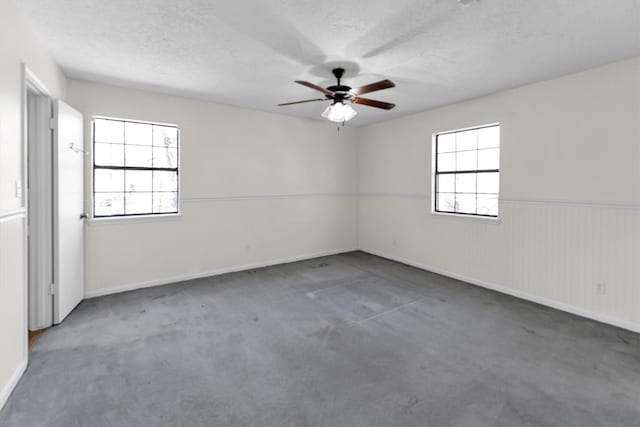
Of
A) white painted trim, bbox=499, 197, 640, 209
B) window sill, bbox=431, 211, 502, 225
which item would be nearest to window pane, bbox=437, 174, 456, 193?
window sill, bbox=431, 211, 502, 225

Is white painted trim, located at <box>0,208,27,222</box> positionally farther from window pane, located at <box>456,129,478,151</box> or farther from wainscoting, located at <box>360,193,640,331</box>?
window pane, located at <box>456,129,478,151</box>

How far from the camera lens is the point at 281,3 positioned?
6.94 ft

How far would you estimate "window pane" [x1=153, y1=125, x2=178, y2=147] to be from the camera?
4246mm

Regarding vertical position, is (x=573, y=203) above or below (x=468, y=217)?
above

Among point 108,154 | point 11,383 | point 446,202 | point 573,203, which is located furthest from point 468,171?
point 11,383

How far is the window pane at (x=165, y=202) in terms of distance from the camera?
14.2 ft

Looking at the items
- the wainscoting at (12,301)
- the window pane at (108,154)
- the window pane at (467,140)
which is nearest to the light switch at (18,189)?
the wainscoting at (12,301)

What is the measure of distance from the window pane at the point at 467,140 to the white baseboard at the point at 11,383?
5364 mm

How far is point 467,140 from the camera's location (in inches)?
183

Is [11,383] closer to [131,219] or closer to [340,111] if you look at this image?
[131,219]

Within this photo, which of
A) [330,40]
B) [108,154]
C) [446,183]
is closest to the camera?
[330,40]

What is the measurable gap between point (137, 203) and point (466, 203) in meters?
4.68

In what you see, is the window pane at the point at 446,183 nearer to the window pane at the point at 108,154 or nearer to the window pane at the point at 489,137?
the window pane at the point at 489,137

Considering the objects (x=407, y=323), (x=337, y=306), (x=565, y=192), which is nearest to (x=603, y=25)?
(x=565, y=192)
